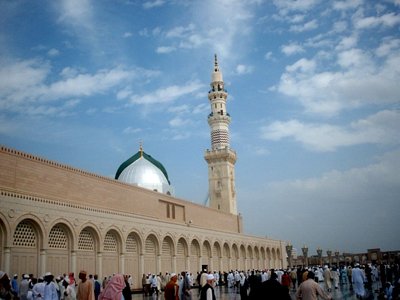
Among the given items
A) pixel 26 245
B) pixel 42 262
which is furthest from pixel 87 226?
pixel 26 245

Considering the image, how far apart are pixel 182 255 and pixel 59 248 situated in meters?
11.4

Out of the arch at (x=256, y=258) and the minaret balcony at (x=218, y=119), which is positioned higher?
the minaret balcony at (x=218, y=119)

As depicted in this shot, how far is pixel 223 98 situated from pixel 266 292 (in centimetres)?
4020

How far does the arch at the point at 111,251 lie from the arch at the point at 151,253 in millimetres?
2613

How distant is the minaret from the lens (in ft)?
138

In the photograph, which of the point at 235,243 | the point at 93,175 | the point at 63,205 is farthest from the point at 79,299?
the point at 235,243

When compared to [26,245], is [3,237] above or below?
above

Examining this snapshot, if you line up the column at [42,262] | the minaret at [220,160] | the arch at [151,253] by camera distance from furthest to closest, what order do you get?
the minaret at [220,160] < the arch at [151,253] < the column at [42,262]

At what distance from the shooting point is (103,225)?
20.0 meters

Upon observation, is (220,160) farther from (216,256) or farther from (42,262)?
(42,262)

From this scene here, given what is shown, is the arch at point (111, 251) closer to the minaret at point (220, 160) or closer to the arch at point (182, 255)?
the arch at point (182, 255)

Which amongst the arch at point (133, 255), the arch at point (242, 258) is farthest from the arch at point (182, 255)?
the arch at point (242, 258)

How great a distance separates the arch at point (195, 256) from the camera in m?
29.2

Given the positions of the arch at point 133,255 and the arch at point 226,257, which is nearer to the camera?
the arch at point 133,255
